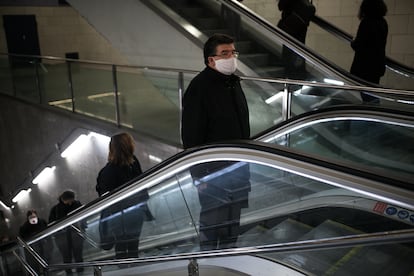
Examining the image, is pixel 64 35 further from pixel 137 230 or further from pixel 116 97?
pixel 137 230

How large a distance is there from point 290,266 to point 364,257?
437 mm

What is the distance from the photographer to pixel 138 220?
3516mm

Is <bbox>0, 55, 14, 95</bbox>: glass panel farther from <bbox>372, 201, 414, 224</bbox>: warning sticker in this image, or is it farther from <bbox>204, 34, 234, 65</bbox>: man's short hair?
<bbox>372, 201, 414, 224</bbox>: warning sticker

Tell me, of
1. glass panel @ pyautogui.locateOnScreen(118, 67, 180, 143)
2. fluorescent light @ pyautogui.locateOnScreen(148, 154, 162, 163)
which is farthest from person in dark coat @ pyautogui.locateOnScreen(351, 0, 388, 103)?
fluorescent light @ pyautogui.locateOnScreen(148, 154, 162, 163)

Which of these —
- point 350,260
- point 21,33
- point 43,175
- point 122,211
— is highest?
point 21,33

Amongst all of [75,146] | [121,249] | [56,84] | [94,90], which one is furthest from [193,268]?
[56,84]

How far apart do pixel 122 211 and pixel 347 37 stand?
4.24 m

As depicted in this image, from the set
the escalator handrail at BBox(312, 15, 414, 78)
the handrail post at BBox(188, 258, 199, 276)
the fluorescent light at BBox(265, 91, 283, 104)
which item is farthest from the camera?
the escalator handrail at BBox(312, 15, 414, 78)

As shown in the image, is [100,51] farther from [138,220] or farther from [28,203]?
[138,220]

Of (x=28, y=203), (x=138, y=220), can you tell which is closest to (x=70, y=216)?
(x=138, y=220)

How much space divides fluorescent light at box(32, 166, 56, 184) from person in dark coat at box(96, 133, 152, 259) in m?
4.75

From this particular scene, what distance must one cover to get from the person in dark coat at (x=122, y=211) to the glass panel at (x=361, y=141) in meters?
1.42

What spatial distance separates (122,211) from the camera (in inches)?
135

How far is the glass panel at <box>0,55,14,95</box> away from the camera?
765 cm
